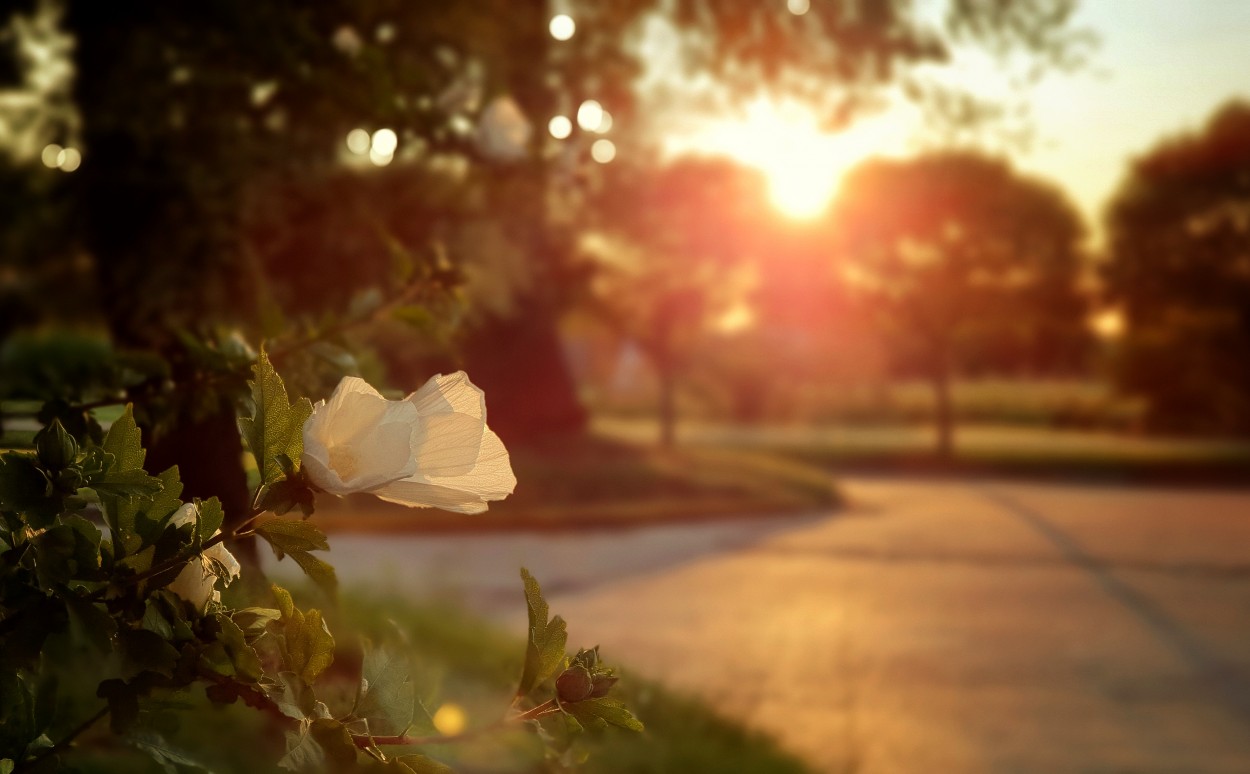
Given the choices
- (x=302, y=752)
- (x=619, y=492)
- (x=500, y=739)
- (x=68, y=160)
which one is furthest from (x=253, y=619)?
(x=619, y=492)

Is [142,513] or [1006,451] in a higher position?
[142,513]

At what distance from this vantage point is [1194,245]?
21.5 metres

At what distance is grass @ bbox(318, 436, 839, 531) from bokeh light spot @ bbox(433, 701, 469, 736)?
499 centimetres

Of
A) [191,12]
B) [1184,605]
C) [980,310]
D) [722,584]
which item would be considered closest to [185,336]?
[191,12]

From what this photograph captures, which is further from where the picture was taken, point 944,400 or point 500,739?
point 944,400

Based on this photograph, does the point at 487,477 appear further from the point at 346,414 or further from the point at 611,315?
the point at 611,315

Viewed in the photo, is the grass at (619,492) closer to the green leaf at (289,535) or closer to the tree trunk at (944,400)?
the tree trunk at (944,400)

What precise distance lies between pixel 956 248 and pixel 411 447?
20.3 m

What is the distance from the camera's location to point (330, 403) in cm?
103

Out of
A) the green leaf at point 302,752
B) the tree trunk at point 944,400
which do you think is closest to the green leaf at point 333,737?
the green leaf at point 302,752

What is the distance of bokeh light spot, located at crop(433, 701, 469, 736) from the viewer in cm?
397

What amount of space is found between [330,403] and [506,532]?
382 inches

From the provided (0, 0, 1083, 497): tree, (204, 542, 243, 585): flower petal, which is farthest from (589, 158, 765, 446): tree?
(204, 542, 243, 585): flower petal

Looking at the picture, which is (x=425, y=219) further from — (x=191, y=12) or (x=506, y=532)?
(x=506, y=532)
